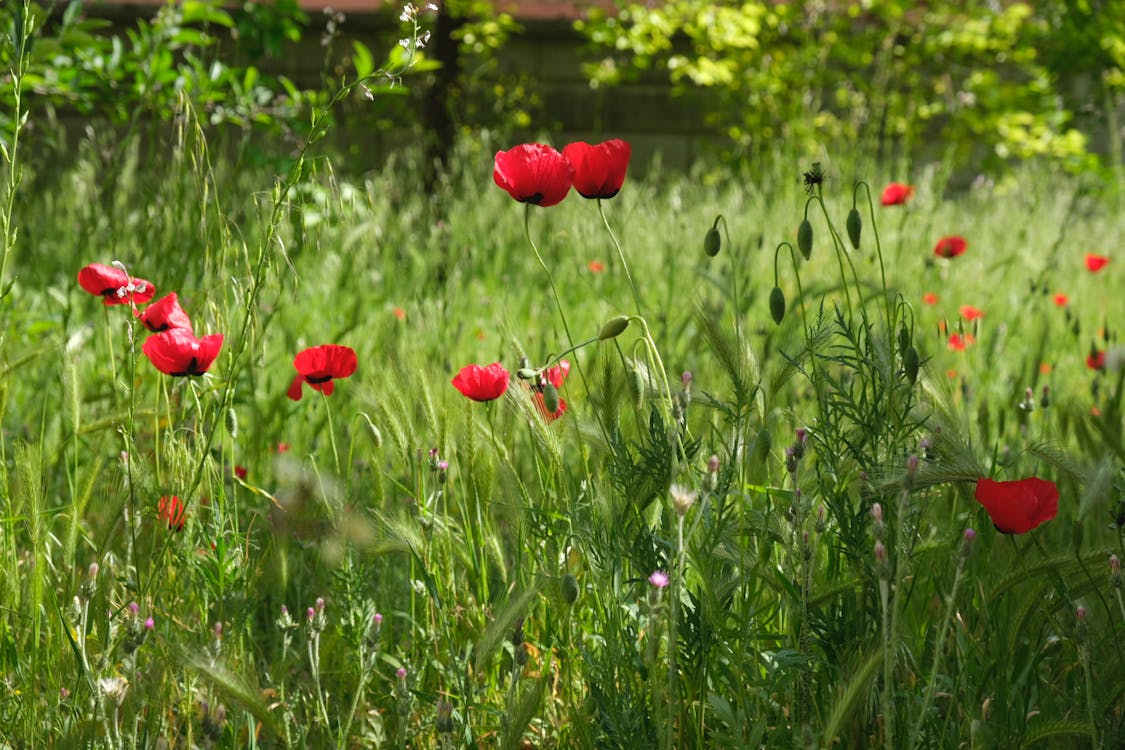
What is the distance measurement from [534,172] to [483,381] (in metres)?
0.25

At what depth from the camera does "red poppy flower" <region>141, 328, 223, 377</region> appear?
4.37 feet

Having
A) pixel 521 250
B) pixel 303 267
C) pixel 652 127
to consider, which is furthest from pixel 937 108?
pixel 303 267

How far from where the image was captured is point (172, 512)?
4.44 ft

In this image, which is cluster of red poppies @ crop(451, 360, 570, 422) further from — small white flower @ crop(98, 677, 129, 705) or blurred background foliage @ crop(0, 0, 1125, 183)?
blurred background foliage @ crop(0, 0, 1125, 183)

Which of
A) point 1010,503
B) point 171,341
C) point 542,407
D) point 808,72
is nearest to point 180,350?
point 171,341

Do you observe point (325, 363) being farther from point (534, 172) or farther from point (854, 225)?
point (854, 225)

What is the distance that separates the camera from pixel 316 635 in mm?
1166

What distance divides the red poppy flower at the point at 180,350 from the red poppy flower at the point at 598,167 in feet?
1.44

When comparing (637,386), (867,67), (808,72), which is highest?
(637,386)

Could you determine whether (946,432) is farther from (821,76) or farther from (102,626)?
(821,76)

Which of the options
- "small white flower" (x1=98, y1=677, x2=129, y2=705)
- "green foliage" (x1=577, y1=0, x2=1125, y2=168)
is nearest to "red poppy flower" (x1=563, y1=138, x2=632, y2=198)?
"small white flower" (x1=98, y1=677, x2=129, y2=705)

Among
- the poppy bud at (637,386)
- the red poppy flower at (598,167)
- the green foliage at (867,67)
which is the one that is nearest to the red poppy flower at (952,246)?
the red poppy flower at (598,167)

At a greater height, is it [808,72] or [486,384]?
[486,384]

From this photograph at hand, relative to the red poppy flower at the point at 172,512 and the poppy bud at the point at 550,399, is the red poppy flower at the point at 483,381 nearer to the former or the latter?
the poppy bud at the point at 550,399
